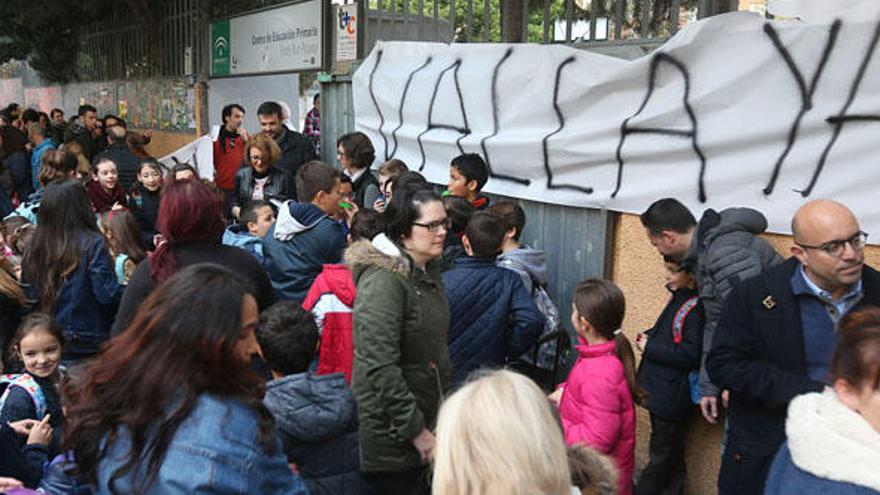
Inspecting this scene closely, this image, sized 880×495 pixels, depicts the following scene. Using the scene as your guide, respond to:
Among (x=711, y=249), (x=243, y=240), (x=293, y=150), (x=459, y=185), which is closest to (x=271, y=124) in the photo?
(x=293, y=150)

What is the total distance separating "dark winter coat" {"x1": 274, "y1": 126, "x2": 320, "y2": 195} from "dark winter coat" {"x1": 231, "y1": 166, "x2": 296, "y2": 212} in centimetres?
32

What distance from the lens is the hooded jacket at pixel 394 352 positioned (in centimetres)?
273

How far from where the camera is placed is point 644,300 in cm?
Result: 425

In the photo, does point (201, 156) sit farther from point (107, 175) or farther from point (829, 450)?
point (829, 450)

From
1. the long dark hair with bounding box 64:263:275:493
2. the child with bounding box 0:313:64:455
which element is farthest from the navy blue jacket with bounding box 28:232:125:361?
the long dark hair with bounding box 64:263:275:493

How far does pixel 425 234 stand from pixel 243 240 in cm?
216

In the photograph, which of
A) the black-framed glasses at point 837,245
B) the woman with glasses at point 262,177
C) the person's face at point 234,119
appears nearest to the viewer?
the black-framed glasses at point 837,245

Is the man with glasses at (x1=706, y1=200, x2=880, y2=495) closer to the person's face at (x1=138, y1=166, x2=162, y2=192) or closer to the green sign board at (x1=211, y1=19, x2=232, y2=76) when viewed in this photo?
the person's face at (x1=138, y1=166, x2=162, y2=192)

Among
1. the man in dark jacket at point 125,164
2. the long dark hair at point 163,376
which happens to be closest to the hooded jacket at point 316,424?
the long dark hair at point 163,376

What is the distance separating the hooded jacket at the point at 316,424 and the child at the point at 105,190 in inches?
173

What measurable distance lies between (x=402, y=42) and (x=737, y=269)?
3971mm

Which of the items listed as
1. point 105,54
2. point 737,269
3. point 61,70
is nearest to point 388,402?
point 737,269

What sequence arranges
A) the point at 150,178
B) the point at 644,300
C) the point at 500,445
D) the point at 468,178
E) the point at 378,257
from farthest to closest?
the point at 150,178, the point at 468,178, the point at 644,300, the point at 378,257, the point at 500,445

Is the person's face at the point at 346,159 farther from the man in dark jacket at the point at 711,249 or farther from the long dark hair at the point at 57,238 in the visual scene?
the man in dark jacket at the point at 711,249
